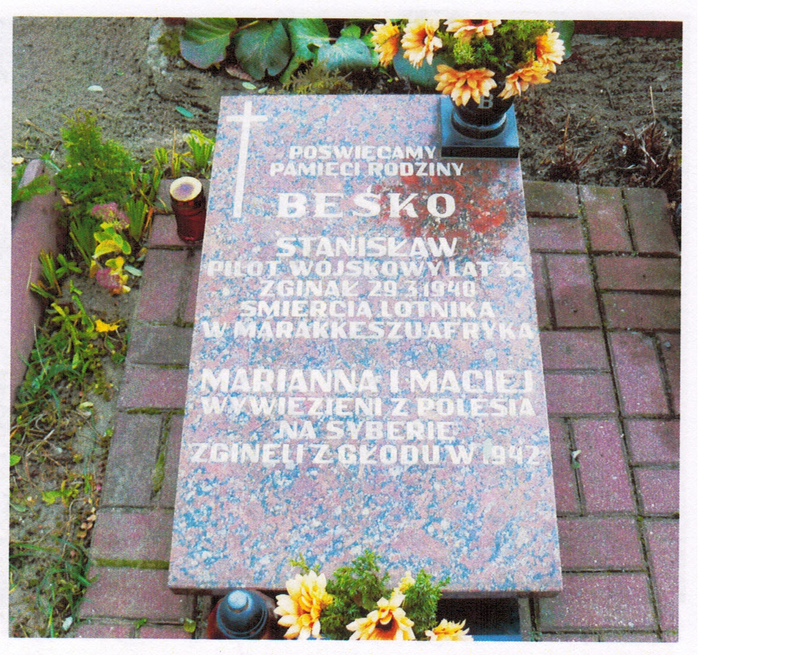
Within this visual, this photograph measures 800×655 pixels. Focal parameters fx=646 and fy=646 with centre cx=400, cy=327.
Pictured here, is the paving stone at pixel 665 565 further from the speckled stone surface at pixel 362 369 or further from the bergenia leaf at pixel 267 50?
the bergenia leaf at pixel 267 50

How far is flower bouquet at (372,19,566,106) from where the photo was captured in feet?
6.24

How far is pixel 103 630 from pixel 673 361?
2053 millimetres

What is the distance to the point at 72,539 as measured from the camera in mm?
2051

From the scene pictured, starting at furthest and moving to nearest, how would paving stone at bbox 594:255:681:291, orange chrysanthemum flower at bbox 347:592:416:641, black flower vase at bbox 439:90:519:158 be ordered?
1. paving stone at bbox 594:255:681:291
2. black flower vase at bbox 439:90:519:158
3. orange chrysanthemum flower at bbox 347:592:416:641

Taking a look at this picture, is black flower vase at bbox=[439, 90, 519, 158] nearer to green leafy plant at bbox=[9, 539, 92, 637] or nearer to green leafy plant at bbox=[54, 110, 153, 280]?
green leafy plant at bbox=[54, 110, 153, 280]

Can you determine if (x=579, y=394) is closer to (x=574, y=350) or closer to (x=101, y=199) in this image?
(x=574, y=350)

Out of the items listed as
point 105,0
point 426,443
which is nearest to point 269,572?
point 426,443

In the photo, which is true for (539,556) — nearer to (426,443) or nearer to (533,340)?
(426,443)

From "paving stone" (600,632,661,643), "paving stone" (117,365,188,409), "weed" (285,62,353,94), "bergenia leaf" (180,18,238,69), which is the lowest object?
"paving stone" (600,632,661,643)

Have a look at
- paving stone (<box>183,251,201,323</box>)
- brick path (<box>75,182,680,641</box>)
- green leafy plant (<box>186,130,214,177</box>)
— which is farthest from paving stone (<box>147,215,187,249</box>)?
green leafy plant (<box>186,130,214,177</box>)

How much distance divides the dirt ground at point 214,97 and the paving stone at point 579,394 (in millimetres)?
Result: 871

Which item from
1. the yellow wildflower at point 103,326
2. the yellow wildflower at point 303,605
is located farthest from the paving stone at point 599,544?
the yellow wildflower at point 103,326

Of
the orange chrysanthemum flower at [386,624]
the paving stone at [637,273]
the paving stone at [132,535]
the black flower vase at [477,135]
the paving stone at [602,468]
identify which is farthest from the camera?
the paving stone at [637,273]

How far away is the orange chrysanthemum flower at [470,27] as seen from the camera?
1875 mm
